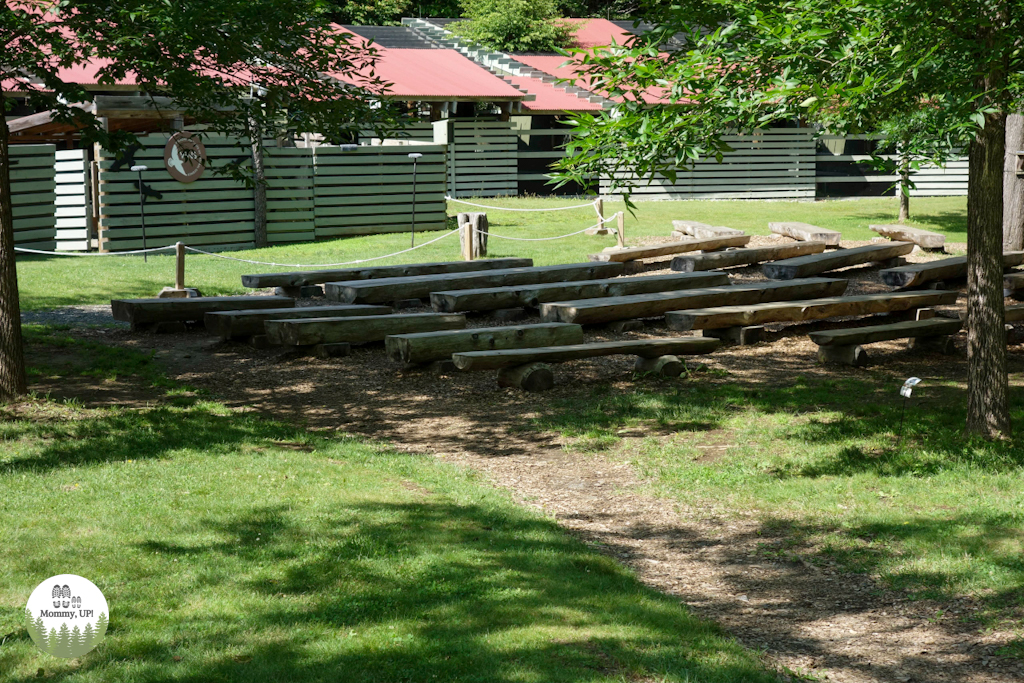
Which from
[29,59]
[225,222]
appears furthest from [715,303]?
[225,222]

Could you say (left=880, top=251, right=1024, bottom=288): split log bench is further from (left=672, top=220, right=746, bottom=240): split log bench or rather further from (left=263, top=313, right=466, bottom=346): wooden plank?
(left=263, top=313, right=466, bottom=346): wooden plank

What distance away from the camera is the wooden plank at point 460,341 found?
32.8 ft

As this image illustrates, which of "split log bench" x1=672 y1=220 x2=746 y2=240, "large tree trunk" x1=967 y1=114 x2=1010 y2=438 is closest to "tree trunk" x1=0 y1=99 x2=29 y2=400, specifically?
"large tree trunk" x1=967 y1=114 x2=1010 y2=438

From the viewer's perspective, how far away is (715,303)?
12.6m

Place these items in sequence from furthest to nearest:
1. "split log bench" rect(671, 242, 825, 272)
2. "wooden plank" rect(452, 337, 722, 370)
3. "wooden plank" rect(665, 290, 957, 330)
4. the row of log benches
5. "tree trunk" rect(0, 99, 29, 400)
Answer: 1. "split log bench" rect(671, 242, 825, 272)
2. "wooden plank" rect(665, 290, 957, 330)
3. the row of log benches
4. "wooden plank" rect(452, 337, 722, 370)
5. "tree trunk" rect(0, 99, 29, 400)

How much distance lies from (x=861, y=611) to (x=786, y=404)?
425 centimetres

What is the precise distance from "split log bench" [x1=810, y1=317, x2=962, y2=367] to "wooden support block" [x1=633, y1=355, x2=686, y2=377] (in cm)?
162

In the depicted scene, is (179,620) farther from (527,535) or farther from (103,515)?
(527,535)

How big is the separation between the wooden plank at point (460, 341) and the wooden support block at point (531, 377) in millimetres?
456

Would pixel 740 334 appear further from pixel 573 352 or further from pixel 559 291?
pixel 573 352

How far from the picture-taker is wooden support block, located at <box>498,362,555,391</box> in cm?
979

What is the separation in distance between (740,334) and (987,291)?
445cm

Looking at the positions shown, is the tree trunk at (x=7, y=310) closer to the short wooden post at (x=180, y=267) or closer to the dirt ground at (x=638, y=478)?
the dirt ground at (x=638, y=478)

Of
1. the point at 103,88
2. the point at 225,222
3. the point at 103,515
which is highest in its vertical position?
the point at 103,88
